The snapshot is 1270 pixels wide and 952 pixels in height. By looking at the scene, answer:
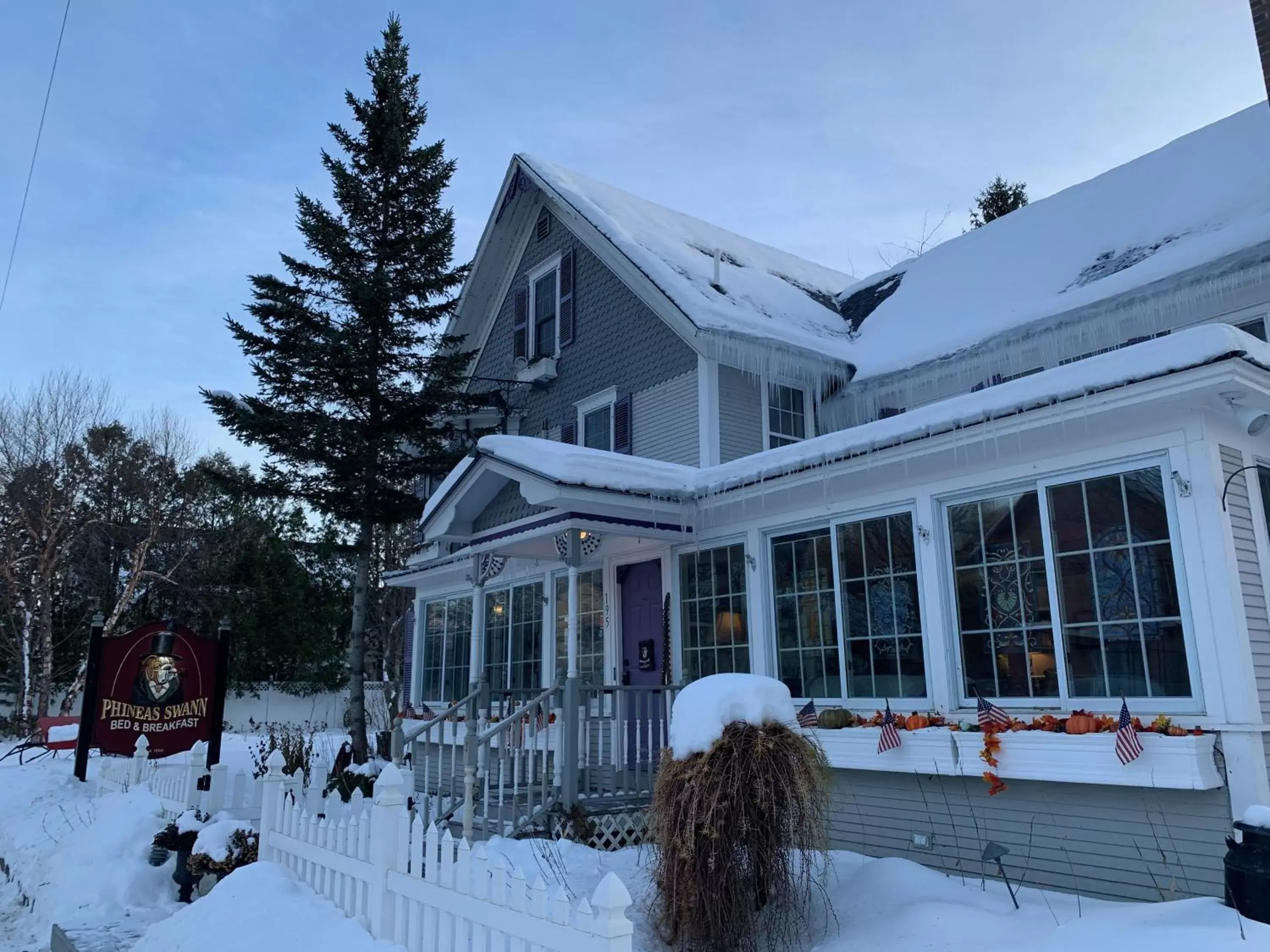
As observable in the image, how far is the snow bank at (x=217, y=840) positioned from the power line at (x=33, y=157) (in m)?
9.01

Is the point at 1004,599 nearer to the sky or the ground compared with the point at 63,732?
nearer to the sky

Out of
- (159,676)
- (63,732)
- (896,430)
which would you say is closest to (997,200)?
(896,430)

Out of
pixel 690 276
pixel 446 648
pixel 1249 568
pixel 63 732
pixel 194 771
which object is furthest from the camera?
pixel 63 732

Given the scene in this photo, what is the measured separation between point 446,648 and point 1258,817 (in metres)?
12.0

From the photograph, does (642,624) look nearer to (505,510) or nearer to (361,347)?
(505,510)

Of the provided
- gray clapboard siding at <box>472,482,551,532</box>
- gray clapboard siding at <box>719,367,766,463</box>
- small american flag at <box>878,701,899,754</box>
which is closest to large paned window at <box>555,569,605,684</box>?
gray clapboard siding at <box>472,482,551,532</box>

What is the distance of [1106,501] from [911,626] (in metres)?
1.86

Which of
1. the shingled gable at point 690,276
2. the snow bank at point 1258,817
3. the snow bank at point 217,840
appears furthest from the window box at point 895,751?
the shingled gable at point 690,276

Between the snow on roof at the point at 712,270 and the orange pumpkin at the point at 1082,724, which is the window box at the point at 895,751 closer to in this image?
the orange pumpkin at the point at 1082,724

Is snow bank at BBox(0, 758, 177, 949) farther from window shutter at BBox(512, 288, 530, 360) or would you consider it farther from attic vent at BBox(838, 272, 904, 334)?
attic vent at BBox(838, 272, 904, 334)

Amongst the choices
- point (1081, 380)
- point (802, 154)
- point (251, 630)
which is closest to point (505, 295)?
point (802, 154)

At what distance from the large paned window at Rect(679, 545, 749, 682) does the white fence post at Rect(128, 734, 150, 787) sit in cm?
614

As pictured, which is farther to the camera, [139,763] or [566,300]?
[566,300]

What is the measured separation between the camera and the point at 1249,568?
19.2 feet
